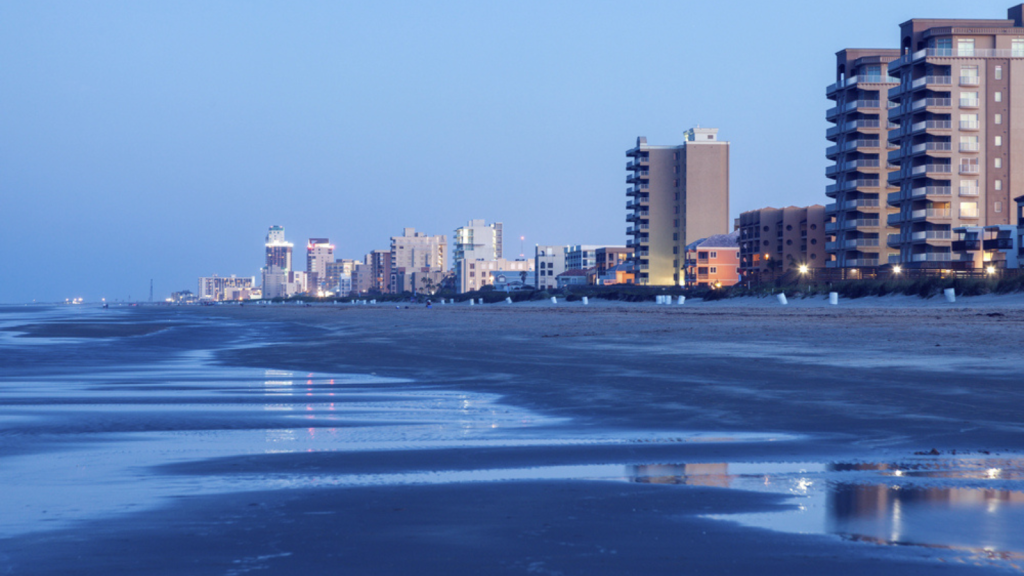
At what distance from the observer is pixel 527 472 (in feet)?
22.9

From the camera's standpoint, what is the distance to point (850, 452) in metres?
7.65

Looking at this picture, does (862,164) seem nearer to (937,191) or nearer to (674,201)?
(937,191)

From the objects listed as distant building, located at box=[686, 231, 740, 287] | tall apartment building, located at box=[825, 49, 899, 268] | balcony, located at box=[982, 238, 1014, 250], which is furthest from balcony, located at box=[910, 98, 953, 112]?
distant building, located at box=[686, 231, 740, 287]

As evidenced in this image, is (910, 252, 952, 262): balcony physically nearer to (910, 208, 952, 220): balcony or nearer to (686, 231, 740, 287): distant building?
(910, 208, 952, 220): balcony

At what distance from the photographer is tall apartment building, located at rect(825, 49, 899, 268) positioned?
331 ft

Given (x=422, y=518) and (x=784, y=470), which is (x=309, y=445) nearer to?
(x=422, y=518)

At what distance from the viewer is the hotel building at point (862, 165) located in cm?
10075

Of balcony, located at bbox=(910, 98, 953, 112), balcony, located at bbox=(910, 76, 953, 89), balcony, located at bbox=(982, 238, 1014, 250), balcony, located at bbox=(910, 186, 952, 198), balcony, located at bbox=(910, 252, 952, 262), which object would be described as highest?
balcony, located at bbox=(910, 76, 953, 89)

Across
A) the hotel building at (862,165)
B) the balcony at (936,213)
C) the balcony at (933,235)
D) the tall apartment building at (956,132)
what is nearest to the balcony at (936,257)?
the tall apartment building at (956,132)

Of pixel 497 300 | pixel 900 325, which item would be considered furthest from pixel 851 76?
pixel 900 325

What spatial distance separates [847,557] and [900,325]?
88.3 feet

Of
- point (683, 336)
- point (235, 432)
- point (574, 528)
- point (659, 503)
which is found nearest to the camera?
point (574, 528)

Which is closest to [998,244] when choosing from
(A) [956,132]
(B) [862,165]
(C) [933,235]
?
(C) [933,235]

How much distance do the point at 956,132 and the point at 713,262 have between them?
195 feet
